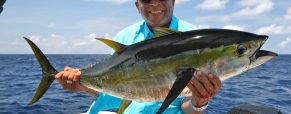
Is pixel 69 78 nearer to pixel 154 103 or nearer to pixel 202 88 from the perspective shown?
pixel 154 103

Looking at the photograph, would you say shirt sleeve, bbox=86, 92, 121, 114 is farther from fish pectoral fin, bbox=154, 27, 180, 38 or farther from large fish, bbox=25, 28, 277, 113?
fish pectoral fin, bbox=154, 27, 180, 38

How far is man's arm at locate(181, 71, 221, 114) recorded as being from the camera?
3.30 m

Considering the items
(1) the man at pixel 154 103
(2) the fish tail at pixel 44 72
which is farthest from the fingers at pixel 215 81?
(2) the fish tail at pixel 44 72

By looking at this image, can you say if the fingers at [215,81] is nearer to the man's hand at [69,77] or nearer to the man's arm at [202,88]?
the man's arm at [202,88]

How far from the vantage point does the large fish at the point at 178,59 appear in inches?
124

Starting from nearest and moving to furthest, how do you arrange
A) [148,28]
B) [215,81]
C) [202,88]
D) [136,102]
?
[215,81] → [202,88] → [136,102] → [148,28]

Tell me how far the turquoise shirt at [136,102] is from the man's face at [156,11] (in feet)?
0.52

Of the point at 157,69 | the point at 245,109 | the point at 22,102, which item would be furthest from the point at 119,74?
the point at 22,102

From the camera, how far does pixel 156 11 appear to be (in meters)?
4.66

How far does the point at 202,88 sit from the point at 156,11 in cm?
147

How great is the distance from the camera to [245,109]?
20.5 feet

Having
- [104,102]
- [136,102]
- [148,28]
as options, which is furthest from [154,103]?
[148,28]

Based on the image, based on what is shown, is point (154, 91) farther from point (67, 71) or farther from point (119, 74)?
point (67, 71)

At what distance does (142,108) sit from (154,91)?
56.8 inches
